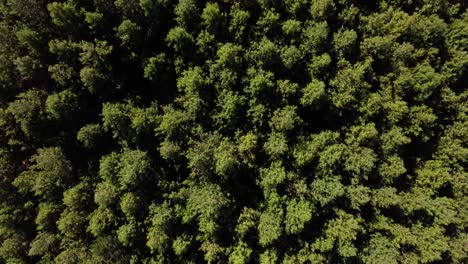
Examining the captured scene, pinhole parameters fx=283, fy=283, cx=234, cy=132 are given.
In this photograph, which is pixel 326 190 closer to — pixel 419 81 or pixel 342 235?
pixel 342 235

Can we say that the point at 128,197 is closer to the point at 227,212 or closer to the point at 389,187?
the point at 227,212

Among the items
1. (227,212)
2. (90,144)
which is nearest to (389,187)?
(227,212)

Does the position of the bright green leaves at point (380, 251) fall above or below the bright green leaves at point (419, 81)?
below

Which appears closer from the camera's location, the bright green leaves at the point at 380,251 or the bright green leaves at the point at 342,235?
the bright green leaves at the point at 342,235

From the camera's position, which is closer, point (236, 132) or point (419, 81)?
point (419, 81)

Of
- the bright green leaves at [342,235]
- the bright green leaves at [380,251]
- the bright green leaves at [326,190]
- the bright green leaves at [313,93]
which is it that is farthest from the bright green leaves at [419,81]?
the bright green leaves at [380,251]

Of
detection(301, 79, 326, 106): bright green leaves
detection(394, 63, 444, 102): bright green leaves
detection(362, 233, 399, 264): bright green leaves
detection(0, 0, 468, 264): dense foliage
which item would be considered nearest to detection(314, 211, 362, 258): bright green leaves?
detection(0, 0, 468, 264): dense foliage

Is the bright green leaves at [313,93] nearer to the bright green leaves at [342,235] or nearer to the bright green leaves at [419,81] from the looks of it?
the bright green leaves at [419,81]

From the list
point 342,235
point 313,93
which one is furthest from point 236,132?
point 342,235
